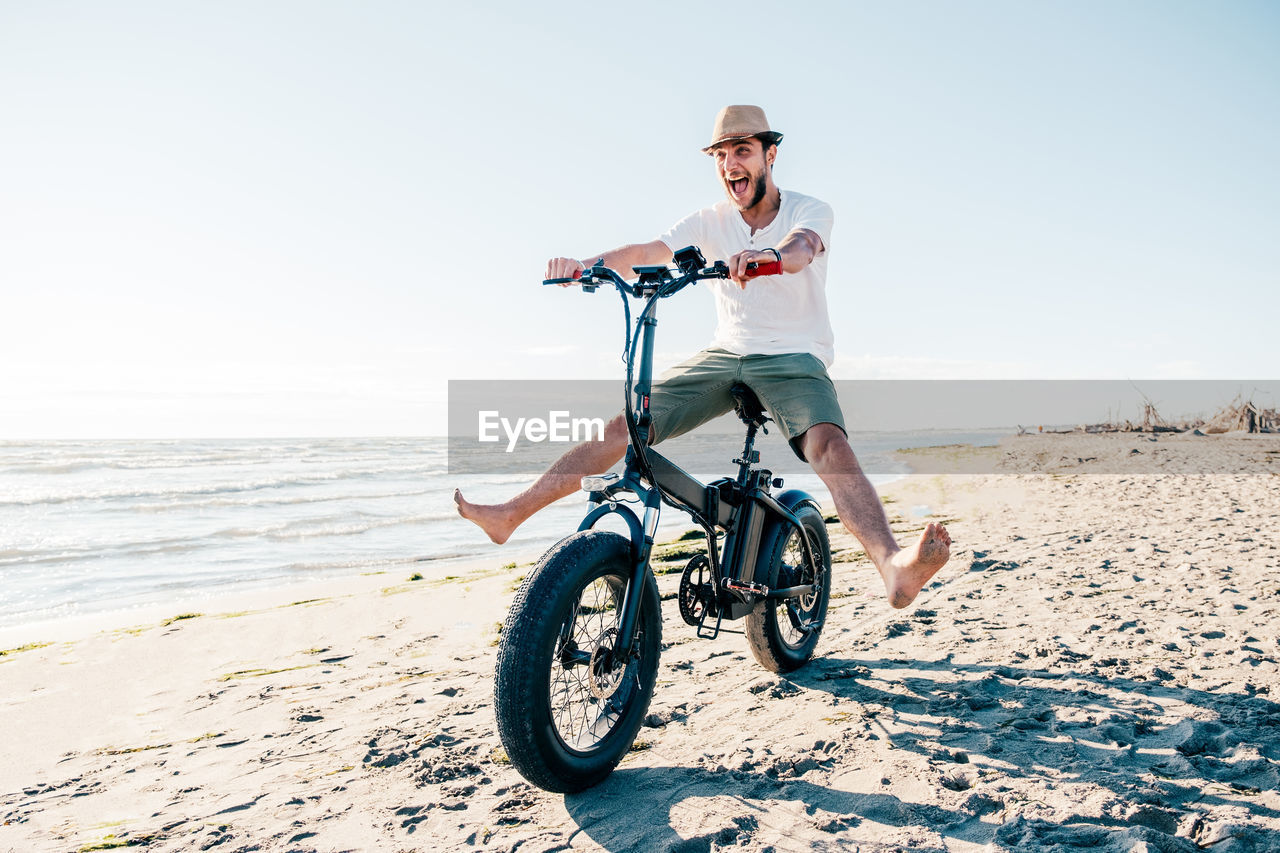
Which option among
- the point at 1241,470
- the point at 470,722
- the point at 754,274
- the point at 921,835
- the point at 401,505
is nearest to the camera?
the point at 921,835

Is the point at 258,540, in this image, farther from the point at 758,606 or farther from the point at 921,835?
the point at 921,835

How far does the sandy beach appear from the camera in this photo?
7.23 feet

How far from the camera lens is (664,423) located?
3119 mm

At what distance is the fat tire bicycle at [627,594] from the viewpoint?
222 centimetres

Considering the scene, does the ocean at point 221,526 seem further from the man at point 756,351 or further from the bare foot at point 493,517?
the man at point 756,351

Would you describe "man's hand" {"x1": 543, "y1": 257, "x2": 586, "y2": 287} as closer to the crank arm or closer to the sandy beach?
the crank arm

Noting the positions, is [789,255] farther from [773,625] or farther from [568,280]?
[773,625]

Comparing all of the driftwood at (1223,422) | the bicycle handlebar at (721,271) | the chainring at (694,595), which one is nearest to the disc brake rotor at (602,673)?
the chainring at (694,595)

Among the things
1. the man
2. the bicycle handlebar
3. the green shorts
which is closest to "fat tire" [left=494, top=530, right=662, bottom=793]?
the man

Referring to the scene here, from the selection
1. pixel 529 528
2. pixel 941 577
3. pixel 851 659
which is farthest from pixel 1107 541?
pixel 529 528

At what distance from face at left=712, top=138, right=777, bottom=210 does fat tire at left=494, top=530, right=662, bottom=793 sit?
1.61m

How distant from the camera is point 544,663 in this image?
2207mm

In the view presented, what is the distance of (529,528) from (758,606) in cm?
727

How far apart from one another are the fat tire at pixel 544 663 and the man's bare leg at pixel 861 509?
97 centimetres
